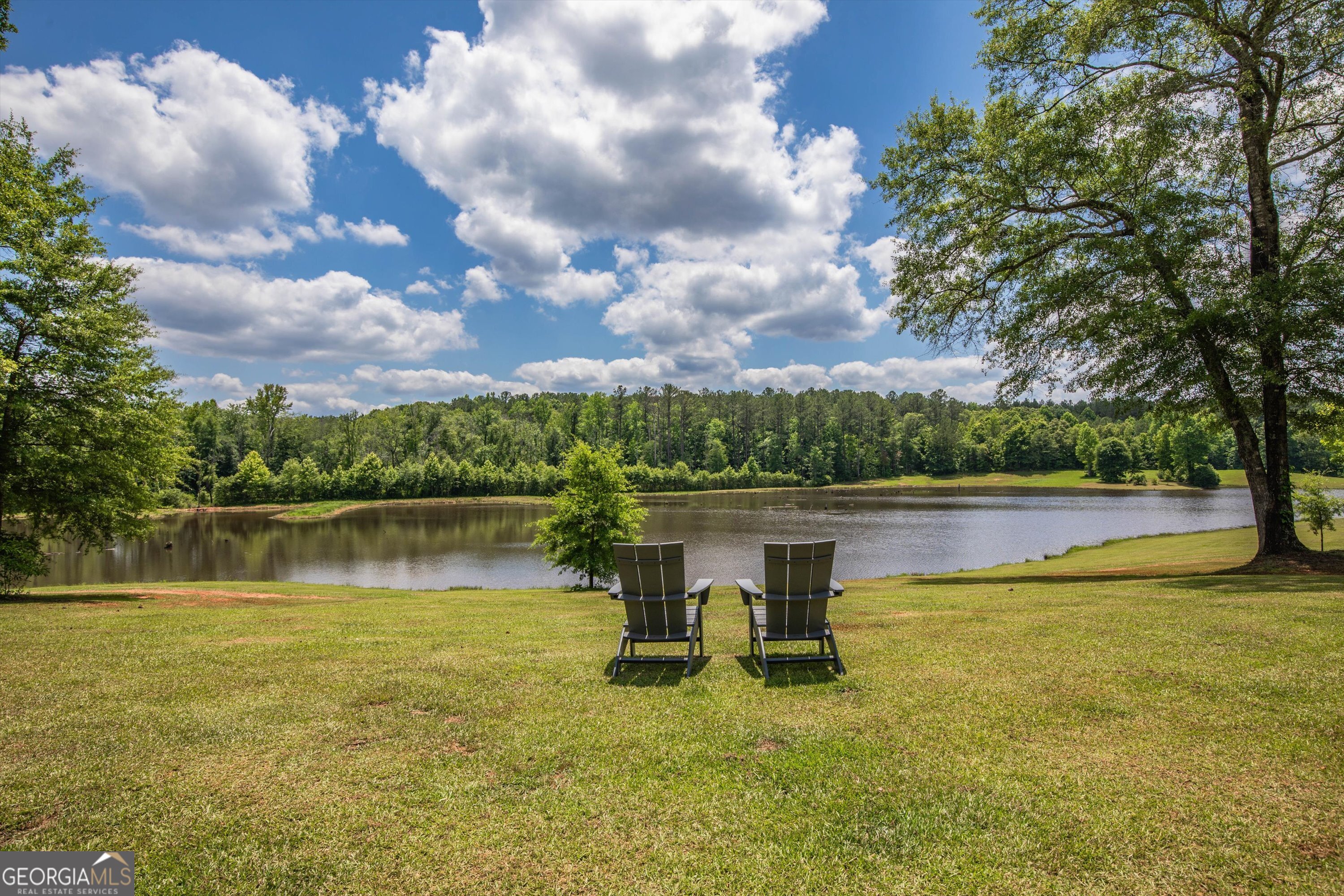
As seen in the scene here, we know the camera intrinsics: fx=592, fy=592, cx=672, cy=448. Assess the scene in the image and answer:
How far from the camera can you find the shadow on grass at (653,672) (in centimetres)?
648

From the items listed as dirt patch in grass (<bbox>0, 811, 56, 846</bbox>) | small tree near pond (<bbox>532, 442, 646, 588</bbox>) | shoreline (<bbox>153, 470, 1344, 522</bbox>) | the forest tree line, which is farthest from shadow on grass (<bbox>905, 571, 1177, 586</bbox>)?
the forest tree line

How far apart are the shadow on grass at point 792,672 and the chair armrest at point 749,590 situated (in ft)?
2.35

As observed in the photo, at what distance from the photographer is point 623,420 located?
410 feet

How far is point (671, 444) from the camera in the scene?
126 meters

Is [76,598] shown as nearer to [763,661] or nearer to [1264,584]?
[763,661]

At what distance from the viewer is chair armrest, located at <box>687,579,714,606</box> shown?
24.4ft

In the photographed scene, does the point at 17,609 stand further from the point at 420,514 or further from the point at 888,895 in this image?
the point at 420,514

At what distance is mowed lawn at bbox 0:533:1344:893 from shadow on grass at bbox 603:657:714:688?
7 cm

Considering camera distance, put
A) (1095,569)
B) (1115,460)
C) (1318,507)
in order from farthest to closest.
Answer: (1115,460)
(1095,569)
(1318,507)

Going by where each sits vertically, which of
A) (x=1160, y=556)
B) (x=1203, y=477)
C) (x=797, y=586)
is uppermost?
(x=797, y=586)

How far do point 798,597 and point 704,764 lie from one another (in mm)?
2585

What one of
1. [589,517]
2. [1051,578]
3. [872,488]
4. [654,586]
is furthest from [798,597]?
[872,488]

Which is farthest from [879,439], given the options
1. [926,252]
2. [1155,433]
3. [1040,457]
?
[926,252]

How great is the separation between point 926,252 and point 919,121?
3.57m
